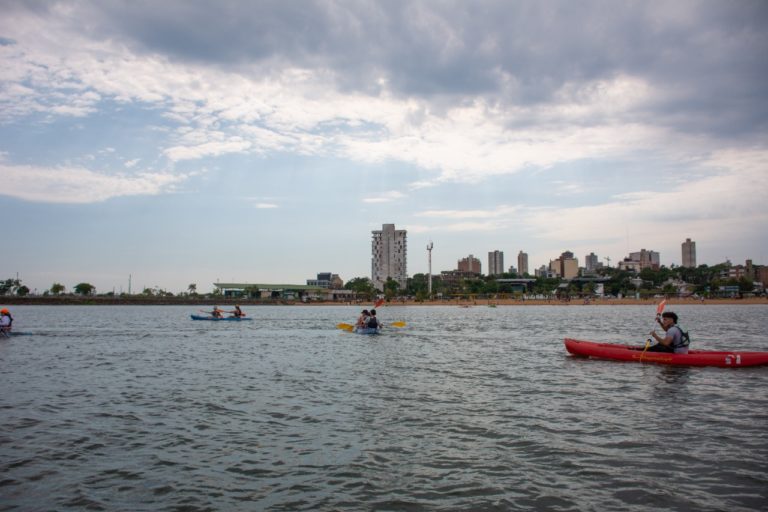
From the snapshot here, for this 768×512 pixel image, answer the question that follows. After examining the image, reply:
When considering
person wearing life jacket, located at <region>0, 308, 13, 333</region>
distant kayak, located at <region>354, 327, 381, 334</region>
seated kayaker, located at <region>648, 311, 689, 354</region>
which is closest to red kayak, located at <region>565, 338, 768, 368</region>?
seated kayaker, located at <region>648, 311, 689, 354</region>

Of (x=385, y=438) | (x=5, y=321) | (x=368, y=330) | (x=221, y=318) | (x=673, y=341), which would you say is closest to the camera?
(x=385, y=438)

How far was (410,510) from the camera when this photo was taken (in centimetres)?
803

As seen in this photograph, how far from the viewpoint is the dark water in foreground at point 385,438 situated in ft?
28.3

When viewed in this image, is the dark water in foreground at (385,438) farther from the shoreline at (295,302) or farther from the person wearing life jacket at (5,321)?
the shoreline at (295,302)

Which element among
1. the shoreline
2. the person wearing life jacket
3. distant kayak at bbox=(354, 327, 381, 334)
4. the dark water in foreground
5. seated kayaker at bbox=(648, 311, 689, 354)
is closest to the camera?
the dark water in foreground

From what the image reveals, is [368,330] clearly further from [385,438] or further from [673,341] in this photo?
[385,438]

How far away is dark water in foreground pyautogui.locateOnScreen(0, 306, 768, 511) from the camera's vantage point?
862 centimetres

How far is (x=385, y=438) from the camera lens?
11953 mm

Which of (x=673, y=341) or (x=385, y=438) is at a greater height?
(x=673, y=341)

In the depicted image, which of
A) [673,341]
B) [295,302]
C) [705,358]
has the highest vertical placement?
[673,341]

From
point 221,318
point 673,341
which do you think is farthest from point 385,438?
point 221,318

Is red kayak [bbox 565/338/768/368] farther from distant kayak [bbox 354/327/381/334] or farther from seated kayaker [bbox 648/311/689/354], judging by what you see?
distant kayak [bbox 354/327/381/334]

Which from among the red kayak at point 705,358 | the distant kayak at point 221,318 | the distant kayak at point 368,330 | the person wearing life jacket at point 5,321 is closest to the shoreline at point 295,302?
the distant kayak at point 221,318

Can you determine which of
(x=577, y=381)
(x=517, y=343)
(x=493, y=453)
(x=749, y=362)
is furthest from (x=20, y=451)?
(x=517, y=343)
